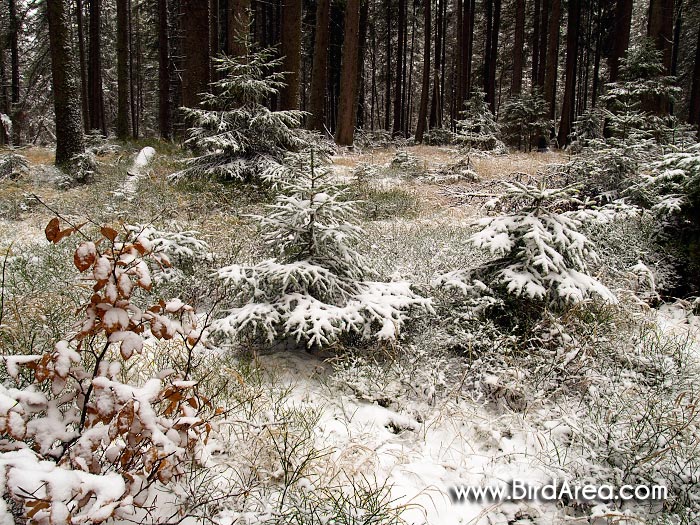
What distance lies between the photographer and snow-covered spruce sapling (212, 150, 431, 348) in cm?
340

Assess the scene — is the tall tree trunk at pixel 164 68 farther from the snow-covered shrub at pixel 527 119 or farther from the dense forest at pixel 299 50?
the snow-covered shrub at pixel 527 119

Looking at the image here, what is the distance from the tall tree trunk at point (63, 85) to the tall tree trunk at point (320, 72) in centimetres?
659

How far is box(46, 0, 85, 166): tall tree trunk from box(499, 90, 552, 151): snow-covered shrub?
14.8 meters

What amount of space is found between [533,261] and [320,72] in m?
12.8

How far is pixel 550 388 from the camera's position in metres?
3.30

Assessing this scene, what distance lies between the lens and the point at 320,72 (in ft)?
47.4

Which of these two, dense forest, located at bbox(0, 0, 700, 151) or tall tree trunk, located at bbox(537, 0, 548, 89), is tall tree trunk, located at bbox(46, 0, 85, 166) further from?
tall tree trunk, located at bbox(537, 0, 548, 89)

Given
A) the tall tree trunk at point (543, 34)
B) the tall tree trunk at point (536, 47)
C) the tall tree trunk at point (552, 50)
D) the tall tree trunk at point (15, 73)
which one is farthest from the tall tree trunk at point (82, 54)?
the tall tree trunk at point (536, 47)

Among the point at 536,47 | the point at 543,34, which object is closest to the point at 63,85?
the point at 543,34

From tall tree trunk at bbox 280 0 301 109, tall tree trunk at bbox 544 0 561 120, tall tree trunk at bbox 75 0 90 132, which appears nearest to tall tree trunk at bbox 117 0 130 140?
tall tree trunk at bbox 75 0 90 132

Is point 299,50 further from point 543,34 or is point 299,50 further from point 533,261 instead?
point 543,34

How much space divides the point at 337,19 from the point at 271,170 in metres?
21.3

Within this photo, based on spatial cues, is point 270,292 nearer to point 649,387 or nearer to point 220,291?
point 220,291

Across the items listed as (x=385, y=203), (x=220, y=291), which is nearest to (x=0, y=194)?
(x=220, y=291)
